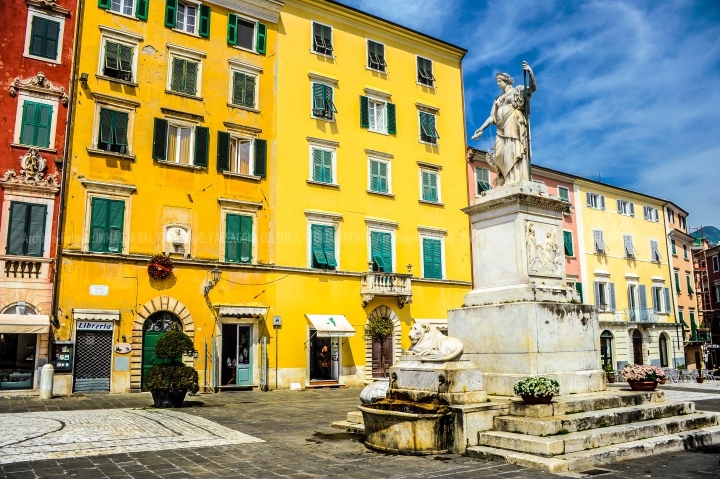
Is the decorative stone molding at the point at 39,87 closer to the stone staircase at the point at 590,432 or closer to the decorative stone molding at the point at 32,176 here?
the decorative stone molding at the point at 32,176

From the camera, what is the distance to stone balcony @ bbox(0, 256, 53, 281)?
20.3 m

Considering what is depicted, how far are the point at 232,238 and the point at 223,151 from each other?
3.87 metres

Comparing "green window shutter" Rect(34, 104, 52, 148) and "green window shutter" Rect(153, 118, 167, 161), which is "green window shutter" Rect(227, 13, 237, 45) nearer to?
"green window shutter" Rect(153, 118, 167, 161)

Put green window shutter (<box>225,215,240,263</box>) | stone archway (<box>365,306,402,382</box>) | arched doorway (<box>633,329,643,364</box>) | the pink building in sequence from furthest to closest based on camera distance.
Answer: arched doorway (<box>633,329,643,364</box>)
the pink building
stone archway (<box>365,306,402,382</box>)
green window shutter (<box>225,215,240,263</box>)

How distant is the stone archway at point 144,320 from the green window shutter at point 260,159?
684 centimetres

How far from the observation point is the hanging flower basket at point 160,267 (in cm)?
2266

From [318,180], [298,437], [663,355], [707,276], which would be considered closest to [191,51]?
[318,180]

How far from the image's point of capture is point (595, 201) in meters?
43.9

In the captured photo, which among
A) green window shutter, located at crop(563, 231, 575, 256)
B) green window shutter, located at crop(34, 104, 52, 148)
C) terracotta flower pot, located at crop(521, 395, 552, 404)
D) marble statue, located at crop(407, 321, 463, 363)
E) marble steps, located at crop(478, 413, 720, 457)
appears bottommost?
marble steps, located at crop(478, 413, 720, 457)

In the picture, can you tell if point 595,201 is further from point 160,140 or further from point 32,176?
point 32,176

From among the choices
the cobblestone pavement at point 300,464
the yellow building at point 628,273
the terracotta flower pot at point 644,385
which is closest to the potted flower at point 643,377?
the terracotta flower pot at point 644,385

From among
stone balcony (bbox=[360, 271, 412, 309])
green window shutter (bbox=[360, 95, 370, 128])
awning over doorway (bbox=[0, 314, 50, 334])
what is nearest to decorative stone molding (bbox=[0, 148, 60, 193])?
awning over doorway (bbox=[0, 314, 50, 334])

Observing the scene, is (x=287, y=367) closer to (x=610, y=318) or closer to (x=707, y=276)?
(x=610, y=318)

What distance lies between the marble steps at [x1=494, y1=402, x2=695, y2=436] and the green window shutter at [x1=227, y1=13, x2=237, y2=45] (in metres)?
22.6
